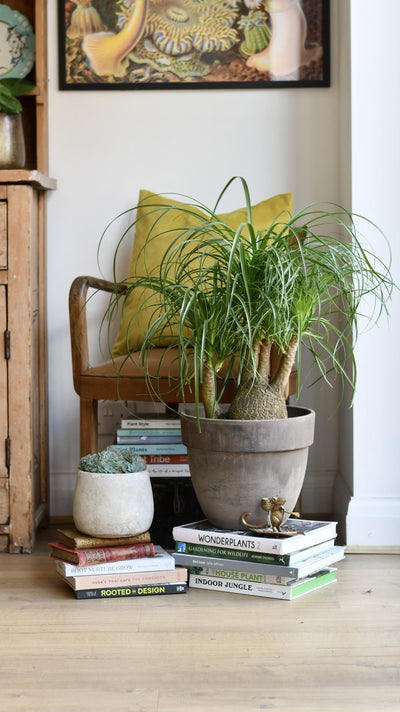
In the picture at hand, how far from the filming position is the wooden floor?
1.27m

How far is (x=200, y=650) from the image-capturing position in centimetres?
146

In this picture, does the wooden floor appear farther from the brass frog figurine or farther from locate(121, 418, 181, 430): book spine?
locate(121, 418, 181, 430): book spine

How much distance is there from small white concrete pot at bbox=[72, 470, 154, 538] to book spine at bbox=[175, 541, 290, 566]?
109 millimetres

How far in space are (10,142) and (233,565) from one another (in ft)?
4.37

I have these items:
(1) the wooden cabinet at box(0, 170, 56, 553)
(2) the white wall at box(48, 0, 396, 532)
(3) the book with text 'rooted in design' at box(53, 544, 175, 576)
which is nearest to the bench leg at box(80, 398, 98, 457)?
(1) the wooden cabinet at box(0, 170, 56, 553)

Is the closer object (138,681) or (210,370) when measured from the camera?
(138,681)

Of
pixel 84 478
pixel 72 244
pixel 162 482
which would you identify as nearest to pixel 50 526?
pixel 162 482

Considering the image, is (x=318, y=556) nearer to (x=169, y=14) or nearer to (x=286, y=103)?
(x=286, y=103)

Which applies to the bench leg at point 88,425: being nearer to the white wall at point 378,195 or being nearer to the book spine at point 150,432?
the book spine at point 150,432

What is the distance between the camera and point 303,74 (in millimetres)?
2502

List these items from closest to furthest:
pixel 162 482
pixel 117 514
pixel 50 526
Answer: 1. pixel 117 514
2. pixel 162 482
3. pixel 50 526

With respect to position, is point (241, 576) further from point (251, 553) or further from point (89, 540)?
point (89, 540)

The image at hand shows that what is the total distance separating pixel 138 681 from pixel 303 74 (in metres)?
1.93

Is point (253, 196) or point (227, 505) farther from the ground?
point (253, 196)
